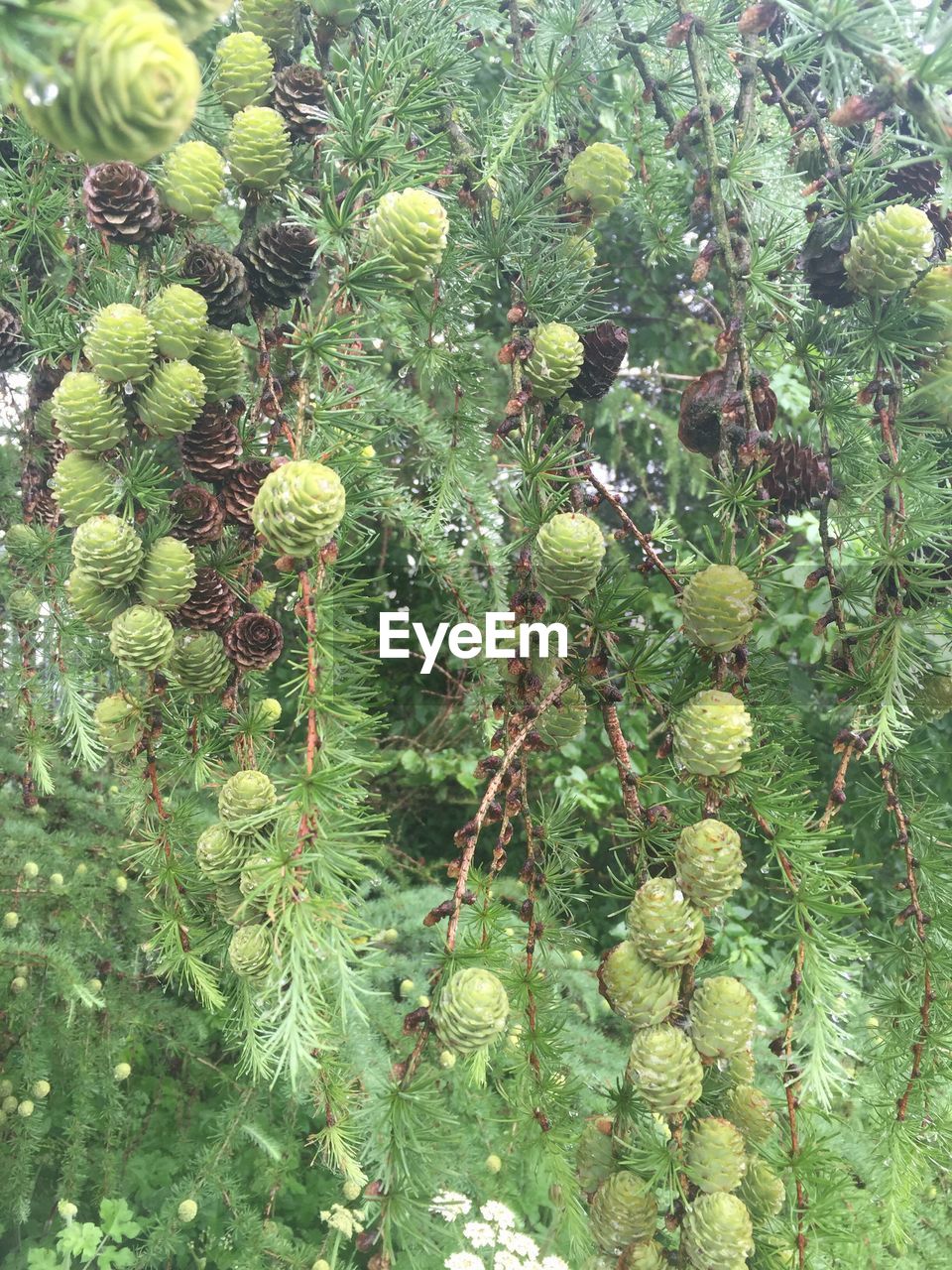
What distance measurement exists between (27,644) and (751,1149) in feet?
2.69

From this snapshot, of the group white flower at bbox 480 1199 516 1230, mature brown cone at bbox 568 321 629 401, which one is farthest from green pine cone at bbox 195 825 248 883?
white flower at bbox 480 1199 516 1230

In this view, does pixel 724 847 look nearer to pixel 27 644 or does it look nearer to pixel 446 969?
pixel 446 969

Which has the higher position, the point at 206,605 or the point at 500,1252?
the point at 206,605

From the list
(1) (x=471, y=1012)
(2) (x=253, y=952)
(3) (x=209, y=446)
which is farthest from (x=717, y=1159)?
(3) (x=209, y=446)

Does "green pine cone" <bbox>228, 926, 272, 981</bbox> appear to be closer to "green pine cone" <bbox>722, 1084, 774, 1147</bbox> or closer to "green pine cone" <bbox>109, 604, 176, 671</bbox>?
"green pine cone" <bbox>109, 604, 176, 671</bbox>

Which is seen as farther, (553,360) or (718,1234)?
(553,360)

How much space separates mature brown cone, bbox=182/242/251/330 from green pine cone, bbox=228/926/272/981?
1.13 feet

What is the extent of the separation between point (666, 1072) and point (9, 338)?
0.74 meters

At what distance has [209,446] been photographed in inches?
19.4

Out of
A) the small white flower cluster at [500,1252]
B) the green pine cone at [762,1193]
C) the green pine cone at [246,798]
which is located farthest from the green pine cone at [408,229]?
the small white flower cluster at [500,1252]

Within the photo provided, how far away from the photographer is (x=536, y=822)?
580mm

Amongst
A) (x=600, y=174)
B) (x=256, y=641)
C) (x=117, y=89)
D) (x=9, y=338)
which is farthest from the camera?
(x=9, y=338)

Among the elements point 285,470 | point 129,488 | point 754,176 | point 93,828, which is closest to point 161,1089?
point 93,828

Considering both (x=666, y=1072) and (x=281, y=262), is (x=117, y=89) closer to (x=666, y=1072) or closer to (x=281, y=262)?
(x=281, y=262)
